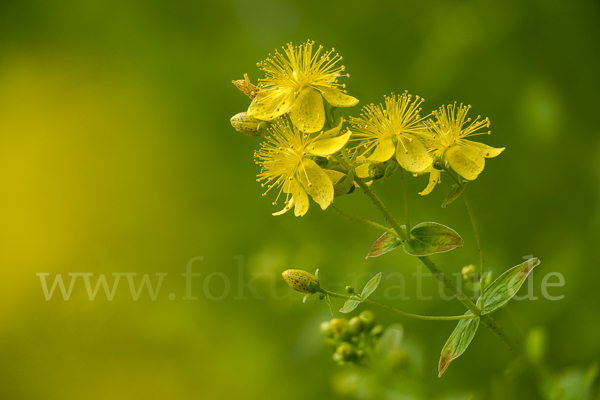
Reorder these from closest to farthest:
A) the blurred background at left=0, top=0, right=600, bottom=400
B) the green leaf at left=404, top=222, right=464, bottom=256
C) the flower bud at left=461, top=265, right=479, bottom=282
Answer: the green leaf at left=404, top=222, right=464, bottom=256 < the flower bud at left=461, top=265, right=479, bottom=282 < the blurred background at left=0, top=0, right=600, bottom=400

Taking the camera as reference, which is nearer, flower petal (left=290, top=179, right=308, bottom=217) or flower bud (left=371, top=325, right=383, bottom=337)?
flower petal (left=290, top=179, right=308, bottom=217)

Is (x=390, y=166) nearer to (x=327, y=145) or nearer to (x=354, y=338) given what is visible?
(x=327, y=145)

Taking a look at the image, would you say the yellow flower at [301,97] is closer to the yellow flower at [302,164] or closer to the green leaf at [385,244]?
the yellow flower at [302,164]

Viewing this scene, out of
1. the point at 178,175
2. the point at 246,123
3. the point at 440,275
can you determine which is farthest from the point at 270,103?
the point at 178,175

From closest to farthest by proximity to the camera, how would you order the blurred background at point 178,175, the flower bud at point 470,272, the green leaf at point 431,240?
the green leaf at point 431,240 → the flower bud at point 470,272 → the blurred background at point 178,175

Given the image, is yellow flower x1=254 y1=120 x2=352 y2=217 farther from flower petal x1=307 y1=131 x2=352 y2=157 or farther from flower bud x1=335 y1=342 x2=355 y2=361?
flower bud x1=335 y1=342 x2=355 y2=361

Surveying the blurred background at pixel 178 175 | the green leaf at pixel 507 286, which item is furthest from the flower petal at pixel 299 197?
the blurred background at pixel 178 175

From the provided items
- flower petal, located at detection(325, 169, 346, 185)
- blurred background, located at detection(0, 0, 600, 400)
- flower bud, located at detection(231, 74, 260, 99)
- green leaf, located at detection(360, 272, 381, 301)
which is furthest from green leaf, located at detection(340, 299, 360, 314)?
blurred background, located at detection(0, 0, 600, 400)

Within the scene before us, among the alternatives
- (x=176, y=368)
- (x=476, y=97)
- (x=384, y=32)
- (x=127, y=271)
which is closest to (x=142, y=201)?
(x=127, y=271)
